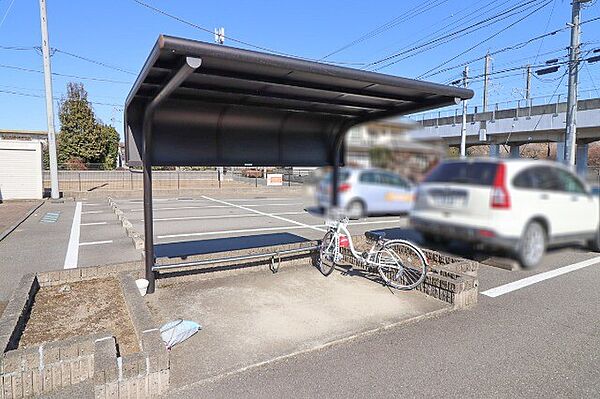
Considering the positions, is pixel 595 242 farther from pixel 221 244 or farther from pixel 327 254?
pixel 221 244

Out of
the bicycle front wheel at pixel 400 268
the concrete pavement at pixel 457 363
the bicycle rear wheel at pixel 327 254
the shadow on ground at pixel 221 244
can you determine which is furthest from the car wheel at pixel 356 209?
the shadow on ground at pixel 221 244

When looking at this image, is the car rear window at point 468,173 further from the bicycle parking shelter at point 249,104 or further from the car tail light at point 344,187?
the bicycle parking shelter at point 249,104

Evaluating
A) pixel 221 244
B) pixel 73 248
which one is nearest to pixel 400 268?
pixel 221 244

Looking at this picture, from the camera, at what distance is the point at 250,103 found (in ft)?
17.4

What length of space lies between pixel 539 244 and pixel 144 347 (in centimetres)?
583

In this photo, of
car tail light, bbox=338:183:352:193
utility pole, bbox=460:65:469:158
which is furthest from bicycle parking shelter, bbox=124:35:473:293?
car tail light, bbox=338:183:352:193

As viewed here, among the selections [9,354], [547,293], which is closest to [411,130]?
[9,354]

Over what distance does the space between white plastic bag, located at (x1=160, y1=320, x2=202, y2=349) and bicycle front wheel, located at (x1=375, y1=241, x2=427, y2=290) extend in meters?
4.23

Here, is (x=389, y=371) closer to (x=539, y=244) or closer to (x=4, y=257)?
(x=539, y=244)

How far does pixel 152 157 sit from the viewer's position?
6.08 meters

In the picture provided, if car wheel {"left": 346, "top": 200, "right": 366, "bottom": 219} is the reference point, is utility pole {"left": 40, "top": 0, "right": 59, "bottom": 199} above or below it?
above

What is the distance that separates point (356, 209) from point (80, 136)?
48146 millimetres

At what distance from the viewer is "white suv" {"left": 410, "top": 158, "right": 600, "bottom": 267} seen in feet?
1.87

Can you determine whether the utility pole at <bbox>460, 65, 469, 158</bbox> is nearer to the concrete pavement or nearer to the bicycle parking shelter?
the bicycle parking shelter
